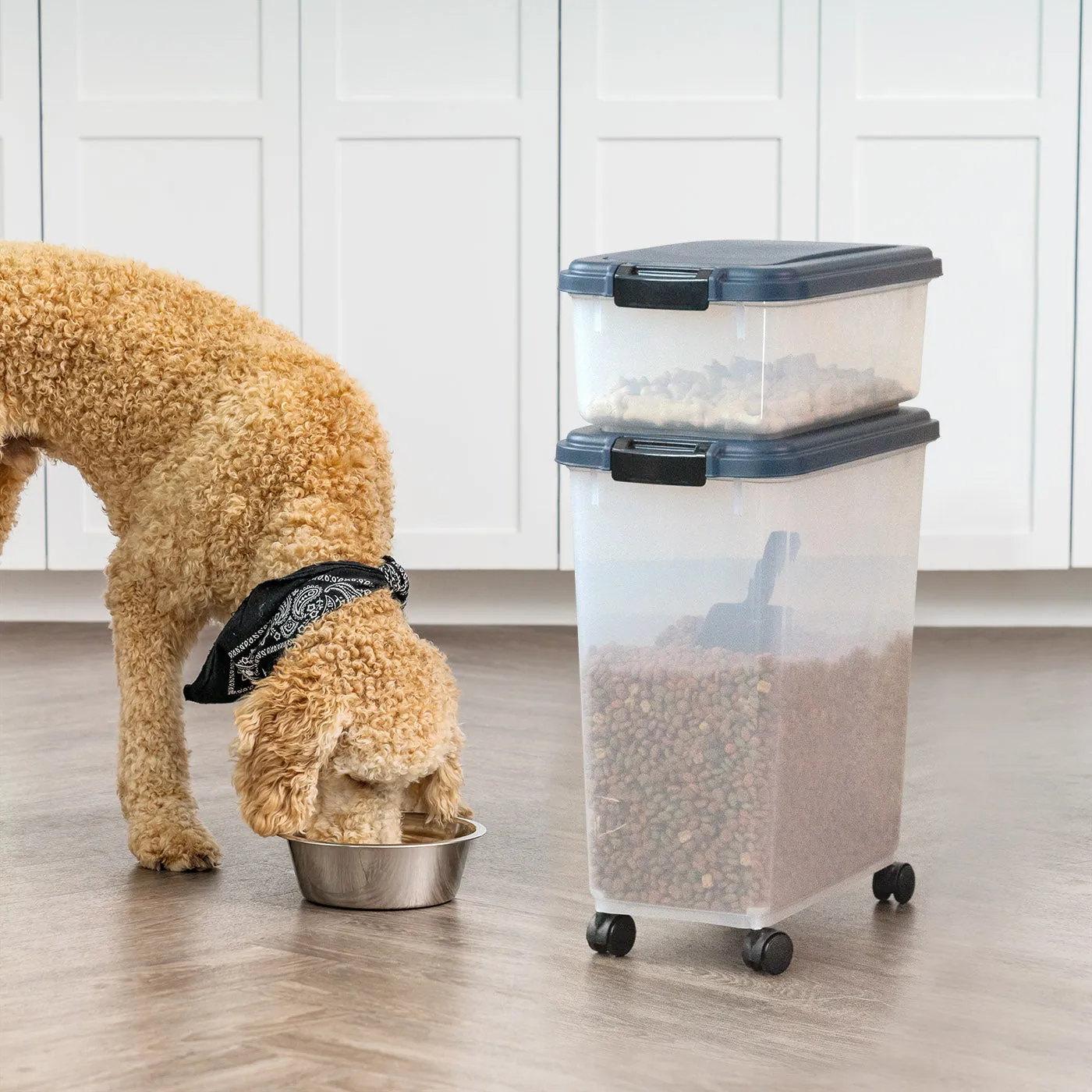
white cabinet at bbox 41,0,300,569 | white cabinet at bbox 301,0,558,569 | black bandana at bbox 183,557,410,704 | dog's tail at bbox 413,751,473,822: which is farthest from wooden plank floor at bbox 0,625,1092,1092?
white cabinet at bbox 41,0,300,569

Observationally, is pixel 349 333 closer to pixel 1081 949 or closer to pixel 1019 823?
pixel 1019 823

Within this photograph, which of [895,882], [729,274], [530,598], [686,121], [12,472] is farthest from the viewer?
[530,598]

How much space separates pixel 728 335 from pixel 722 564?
22 cm

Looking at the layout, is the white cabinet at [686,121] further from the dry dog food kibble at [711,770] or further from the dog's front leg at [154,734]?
the dry dog food kibble at [711,770]

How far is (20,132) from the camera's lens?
12.1ft

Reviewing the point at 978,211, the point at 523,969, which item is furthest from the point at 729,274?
the point at 978,211

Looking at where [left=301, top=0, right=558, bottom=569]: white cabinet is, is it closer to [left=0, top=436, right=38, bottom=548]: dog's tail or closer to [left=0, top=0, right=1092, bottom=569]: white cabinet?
[left=0, top=0, right=1092, bottom=569]: white cabinet

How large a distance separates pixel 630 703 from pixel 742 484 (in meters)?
0.25

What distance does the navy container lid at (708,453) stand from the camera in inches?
64.9

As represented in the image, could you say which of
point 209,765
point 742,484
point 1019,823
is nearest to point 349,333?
point 209,765

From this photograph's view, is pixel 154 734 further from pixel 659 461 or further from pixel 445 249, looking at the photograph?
pixel 445 249

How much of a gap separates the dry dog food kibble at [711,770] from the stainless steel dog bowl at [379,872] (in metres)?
0.23

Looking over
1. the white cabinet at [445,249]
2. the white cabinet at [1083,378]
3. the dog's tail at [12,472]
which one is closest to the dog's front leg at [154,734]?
the dog's tail at [12,472]

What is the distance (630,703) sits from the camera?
1746mm
